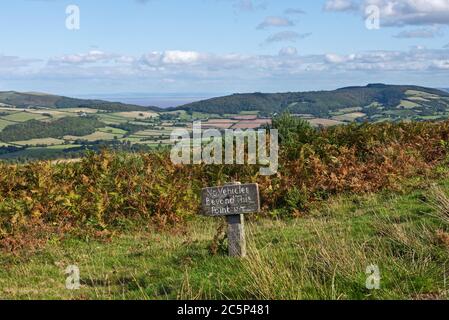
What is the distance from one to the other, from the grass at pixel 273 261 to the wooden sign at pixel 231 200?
2.30ft

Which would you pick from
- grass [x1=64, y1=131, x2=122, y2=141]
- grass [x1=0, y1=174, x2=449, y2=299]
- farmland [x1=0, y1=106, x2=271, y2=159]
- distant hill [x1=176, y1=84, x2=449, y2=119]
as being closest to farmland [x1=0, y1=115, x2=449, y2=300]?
grass [x1=0, y1=174, x2=449, y2=299]

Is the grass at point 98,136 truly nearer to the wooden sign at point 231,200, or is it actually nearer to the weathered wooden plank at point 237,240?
the wooden sign at point 231,200

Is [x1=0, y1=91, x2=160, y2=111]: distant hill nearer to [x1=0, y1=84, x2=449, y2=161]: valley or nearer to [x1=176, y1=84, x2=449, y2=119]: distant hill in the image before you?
[x1=0, y1=84, x2=449, y2=161]: valley

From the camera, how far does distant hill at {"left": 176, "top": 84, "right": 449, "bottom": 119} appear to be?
98.8 metres

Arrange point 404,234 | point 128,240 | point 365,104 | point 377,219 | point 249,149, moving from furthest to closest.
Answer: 1. point 365,104
2. point 249,149
3. point 128,240
4. point 377,219
5. point 404,234

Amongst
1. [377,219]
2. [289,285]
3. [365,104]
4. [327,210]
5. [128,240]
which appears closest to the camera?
[289,285]

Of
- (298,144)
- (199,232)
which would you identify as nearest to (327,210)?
(199,232)

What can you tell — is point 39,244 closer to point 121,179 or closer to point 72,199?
point 72,199

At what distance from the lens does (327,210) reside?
39.0ft

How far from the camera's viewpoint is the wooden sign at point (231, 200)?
26.7ft
